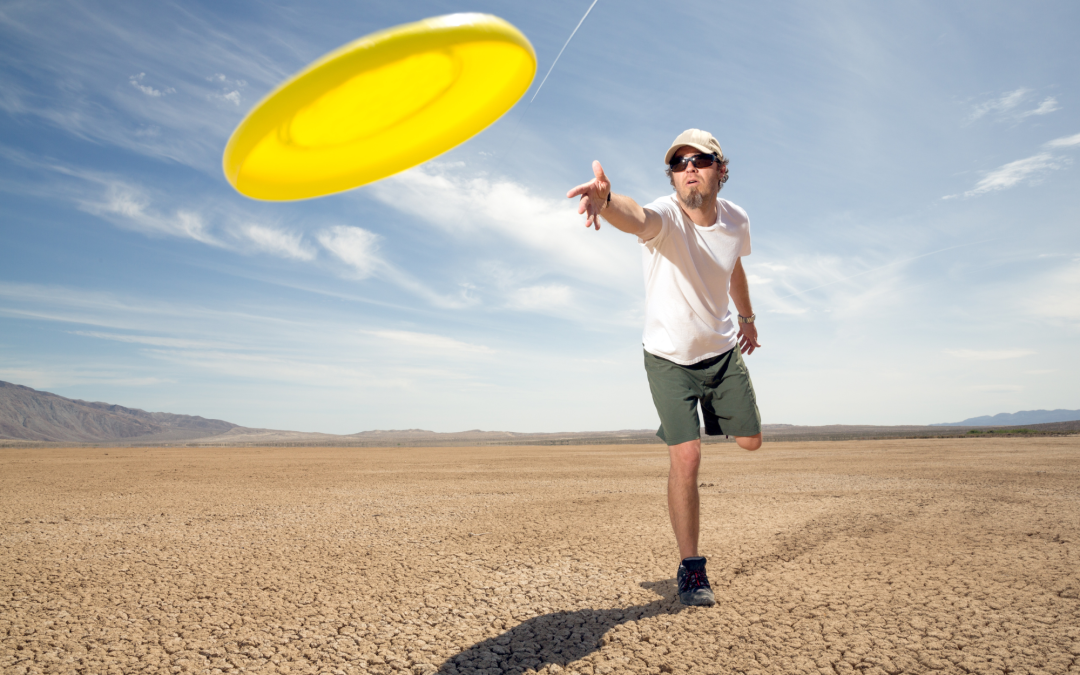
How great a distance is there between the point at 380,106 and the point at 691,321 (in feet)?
5.59

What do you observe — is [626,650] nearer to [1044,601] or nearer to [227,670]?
[227,670]

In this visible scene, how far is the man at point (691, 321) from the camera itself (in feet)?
9.42

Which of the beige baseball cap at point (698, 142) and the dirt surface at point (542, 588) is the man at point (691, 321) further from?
the dirt surface at point (542, 588)

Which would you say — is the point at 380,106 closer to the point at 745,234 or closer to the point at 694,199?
the point at 694,199

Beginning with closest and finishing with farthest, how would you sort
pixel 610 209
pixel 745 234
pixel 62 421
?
1. pixel 610 209
2. pixel 745 234
3. pixel 62 421

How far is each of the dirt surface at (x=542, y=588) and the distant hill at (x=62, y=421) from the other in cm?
18749

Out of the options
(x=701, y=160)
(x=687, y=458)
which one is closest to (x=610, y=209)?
(x=701, y=160)

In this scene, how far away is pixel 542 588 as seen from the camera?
2924 millimetres

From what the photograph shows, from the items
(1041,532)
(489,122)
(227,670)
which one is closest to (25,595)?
(227,670)

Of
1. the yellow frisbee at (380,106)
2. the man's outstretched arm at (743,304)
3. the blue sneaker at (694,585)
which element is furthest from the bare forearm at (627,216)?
the blue sneaker at (694,585)

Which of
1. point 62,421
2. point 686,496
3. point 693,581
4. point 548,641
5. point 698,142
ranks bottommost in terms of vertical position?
point 548,641

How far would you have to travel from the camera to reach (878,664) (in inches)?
81.1

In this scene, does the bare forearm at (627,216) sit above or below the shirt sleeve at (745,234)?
below

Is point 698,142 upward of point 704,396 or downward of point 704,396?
upward
